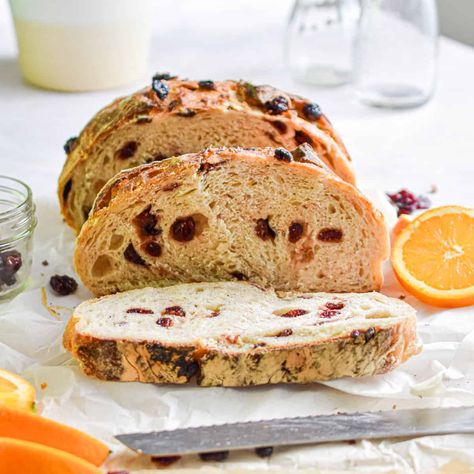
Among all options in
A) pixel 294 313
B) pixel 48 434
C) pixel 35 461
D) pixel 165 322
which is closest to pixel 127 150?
pixel 165 322

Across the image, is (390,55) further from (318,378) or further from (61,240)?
(318,378)

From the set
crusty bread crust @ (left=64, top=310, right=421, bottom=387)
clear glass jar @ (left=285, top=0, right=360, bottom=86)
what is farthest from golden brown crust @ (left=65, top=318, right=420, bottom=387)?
clear glass jar @ (left=285, top=0, right=360, bottom=86)

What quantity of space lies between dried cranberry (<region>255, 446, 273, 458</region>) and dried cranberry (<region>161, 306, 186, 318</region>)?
0.63 meters

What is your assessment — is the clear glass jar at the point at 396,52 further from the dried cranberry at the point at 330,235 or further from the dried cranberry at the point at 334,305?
the dried cranberry at the point at 334,305

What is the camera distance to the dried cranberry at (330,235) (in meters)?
3.06

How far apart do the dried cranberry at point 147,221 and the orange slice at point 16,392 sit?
692mm

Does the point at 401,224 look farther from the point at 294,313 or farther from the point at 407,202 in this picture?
the point at 294,313

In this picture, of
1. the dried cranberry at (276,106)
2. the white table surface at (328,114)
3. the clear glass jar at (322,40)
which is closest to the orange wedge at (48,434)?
the white table surface at (328,114)

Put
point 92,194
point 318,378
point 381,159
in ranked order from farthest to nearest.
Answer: point 381,159 < point 92,194 < point 318,378

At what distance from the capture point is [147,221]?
9.87 feet

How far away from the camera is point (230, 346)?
2703 millimetres

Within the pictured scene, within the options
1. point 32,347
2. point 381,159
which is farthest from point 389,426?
point 381,159

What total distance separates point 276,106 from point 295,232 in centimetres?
61

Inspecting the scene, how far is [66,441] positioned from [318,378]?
822 millimetres
